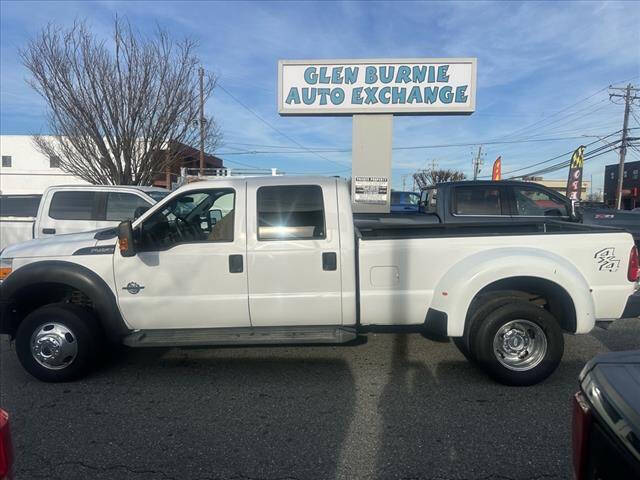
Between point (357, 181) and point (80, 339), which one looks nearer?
point (80, 339)

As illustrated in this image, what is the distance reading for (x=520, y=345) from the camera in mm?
4207

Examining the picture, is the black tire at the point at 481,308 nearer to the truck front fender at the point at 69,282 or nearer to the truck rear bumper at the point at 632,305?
the truck rear bumper at the point at 632,305

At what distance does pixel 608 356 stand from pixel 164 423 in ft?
10.1

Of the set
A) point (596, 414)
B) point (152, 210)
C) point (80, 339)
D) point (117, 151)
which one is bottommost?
point (80, 339)

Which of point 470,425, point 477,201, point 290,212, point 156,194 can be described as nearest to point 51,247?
point 290,212

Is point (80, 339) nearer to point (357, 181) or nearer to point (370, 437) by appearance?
point (370, 437)

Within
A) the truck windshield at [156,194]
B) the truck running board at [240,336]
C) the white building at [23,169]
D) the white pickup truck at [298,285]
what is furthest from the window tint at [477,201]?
the white building at [23,169]

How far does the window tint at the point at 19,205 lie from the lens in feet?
37.2

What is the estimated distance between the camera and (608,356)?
6.14ft

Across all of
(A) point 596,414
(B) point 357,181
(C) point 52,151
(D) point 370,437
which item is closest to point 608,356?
(A) point 596,414

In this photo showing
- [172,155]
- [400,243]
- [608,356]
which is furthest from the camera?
[172,155]

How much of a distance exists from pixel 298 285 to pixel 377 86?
23.2ft

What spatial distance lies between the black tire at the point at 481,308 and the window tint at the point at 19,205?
1087 cm

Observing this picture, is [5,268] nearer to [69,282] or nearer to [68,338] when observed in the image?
[69,282]
